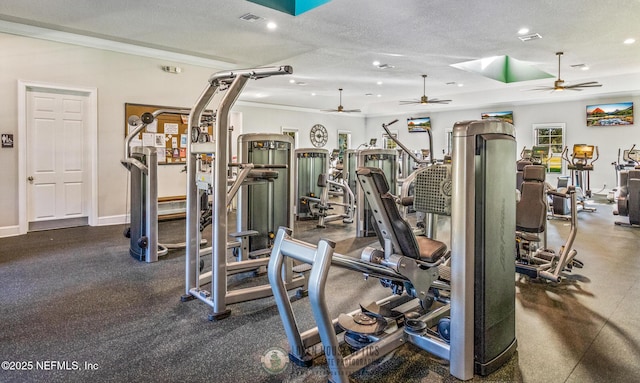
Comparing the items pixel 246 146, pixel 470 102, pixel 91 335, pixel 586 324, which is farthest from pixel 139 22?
pixel 470 102

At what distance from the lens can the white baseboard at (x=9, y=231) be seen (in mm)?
5348

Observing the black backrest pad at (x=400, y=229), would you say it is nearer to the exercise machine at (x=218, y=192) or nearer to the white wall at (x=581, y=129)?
the exercise machine at (x=218, y=192)

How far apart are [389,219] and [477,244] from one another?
496 millimetres

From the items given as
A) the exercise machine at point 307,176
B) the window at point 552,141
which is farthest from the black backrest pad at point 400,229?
the window at point 552,141

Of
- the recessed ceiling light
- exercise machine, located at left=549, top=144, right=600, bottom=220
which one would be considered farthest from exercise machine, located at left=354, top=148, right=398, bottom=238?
the recessed ceiling light

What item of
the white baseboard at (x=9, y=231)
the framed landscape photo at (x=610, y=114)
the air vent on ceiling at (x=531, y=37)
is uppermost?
the air vent on ceiling at (x=531, y=37)

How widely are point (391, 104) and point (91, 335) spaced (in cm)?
1364

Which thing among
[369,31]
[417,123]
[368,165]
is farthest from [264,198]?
[417,123]

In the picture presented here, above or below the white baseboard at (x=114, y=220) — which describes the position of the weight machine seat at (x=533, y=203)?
above

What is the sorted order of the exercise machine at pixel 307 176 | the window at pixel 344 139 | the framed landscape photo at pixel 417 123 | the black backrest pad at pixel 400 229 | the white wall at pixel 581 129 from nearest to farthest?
the black backrest pad at pixel 400 229 → the exercise machine at pixel 307 176 → the white wall at pixel 581 129 → the framed landscape photo at pixel 417 123 → the window at pixel 344 139

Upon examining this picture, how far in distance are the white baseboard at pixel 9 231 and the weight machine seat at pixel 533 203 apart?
6.63m

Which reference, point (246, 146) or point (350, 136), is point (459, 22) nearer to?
point (246, 146)

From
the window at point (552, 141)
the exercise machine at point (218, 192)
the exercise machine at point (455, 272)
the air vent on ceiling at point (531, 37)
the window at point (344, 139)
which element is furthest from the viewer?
the window at point (344, 139)

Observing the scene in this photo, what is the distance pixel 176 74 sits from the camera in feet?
22.7
